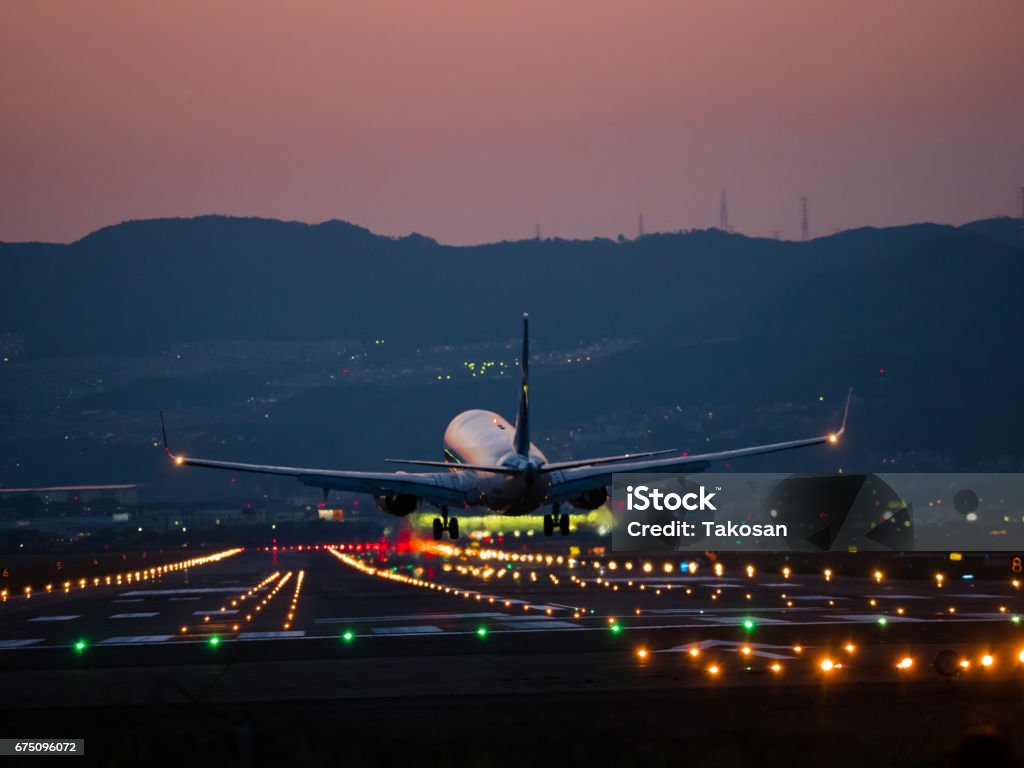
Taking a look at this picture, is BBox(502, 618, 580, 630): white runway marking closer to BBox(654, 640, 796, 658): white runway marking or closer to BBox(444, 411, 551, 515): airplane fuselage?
BBox(654, 640, 796, 658): white runway marking

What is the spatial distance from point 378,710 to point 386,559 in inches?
4835

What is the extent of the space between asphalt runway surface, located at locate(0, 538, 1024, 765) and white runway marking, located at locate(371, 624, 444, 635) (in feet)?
0.63

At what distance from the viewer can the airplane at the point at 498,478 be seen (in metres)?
69.2

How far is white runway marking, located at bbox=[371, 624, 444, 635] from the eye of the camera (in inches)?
1854

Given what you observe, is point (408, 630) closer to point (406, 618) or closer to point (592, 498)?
point (406, 618)

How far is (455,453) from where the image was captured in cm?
8306

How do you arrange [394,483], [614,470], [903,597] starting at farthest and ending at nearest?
[614,470] → [394,483] → [903,597]

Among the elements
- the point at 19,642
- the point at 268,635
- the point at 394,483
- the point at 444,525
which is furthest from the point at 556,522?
the point at 19,642

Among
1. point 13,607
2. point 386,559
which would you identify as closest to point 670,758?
point 13,607

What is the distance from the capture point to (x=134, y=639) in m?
47.2

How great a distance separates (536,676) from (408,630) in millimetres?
16140

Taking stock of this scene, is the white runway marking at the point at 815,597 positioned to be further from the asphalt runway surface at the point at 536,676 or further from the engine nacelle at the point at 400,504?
the engine nacelle at the point at 400,504

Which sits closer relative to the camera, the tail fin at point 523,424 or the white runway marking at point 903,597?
the white runway marking at point 903,597

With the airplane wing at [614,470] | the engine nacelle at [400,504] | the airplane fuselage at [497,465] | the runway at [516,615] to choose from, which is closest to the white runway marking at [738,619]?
the runway at [516,615]
